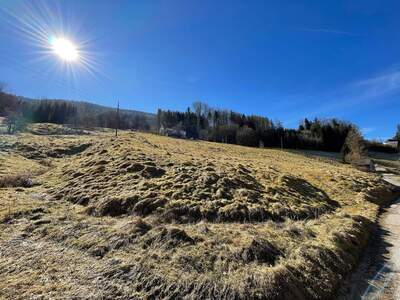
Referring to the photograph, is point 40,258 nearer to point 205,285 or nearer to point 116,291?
point 116,291

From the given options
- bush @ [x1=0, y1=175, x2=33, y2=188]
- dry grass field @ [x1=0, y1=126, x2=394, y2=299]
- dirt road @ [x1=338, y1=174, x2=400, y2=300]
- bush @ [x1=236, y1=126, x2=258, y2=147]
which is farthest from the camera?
bush @ [x1=236, y1=126, x2=258, y2=147]

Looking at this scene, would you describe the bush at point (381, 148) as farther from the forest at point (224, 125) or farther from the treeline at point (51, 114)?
the treeline at point (51, 114)

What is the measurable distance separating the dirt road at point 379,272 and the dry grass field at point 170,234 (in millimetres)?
370

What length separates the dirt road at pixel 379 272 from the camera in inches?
276

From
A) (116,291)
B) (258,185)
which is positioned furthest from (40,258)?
(258,185)

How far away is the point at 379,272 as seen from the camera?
822 cm

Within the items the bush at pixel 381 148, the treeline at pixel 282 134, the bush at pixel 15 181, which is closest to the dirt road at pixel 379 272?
the bush at pixel 15 181

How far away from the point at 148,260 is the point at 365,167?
153ft

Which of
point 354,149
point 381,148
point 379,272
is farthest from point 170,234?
point 381,148

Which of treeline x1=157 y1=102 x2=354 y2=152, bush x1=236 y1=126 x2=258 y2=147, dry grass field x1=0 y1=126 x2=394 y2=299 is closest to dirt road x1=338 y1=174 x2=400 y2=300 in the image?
dry grass field x1=0 y1=126 x2=394 y2=299

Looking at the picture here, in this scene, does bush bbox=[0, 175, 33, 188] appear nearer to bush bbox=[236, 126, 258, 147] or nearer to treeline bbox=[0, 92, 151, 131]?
treeline bbox=[0, 92, 151, 131]

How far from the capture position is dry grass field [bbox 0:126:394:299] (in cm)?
623

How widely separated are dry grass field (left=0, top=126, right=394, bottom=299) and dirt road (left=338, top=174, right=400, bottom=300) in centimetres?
37

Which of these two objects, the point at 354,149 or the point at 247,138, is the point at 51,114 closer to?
the point at 247,138
